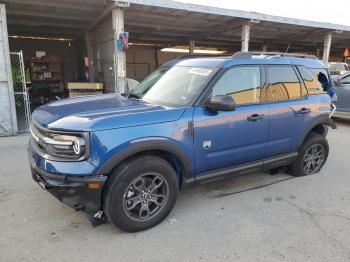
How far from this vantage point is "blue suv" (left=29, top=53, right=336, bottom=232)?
259 centimetres

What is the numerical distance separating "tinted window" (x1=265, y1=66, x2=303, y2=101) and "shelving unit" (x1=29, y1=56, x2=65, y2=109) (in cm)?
1153

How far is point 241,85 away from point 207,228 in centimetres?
173

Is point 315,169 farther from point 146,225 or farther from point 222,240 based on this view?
point 146,225

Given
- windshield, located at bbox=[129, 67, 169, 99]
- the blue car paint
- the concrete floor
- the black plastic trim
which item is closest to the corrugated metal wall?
A: the concrete floor

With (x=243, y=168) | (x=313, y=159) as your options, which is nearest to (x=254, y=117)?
(x=243, y=168)

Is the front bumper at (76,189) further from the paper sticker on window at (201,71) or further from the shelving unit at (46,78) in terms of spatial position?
Answer: the shelving unit at (46,78)

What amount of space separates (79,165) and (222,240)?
1566 millimetres

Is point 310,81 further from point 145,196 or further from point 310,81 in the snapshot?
point 145,196

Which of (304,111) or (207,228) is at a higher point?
(304,111)

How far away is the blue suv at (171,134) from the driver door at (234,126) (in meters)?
0.01

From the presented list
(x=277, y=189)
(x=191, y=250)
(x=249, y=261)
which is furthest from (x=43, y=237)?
(x=277, y=189)

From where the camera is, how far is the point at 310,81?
14.1ft

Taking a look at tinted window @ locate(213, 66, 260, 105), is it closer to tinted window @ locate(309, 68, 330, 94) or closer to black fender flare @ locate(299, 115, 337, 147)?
black fender flare @ locate(299, 115, 337, 147)

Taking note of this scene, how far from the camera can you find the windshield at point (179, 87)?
3205mm
